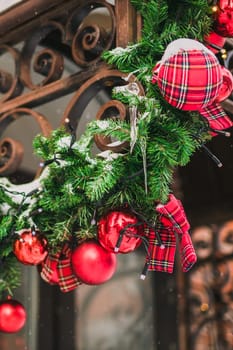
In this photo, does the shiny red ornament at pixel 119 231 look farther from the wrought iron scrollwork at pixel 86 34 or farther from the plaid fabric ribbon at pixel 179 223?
the wrought iron scrollwork at pixel 86 34

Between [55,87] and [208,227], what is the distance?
1188 mm

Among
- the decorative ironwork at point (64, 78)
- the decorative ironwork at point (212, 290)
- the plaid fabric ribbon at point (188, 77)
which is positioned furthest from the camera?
the decorative ironwork at point (212, 290)

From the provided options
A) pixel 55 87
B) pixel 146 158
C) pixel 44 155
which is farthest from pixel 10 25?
pixel 146 158

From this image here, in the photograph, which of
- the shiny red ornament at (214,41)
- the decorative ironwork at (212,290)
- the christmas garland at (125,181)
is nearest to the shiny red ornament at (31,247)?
the christmas garland at (125,181)

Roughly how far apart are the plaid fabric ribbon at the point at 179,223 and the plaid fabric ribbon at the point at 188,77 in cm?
15

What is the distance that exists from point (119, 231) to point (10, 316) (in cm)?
34

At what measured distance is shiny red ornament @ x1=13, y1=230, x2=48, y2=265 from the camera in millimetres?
942

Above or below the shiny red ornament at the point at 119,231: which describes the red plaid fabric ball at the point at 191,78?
above

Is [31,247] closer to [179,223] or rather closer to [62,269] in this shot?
[62,269]

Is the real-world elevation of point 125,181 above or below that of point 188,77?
below

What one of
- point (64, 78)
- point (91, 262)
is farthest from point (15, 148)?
point (91, 262)

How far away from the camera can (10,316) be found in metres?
1.05

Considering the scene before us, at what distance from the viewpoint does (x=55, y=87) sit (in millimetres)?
1062

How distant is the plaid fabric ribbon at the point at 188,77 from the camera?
0.76 metres
